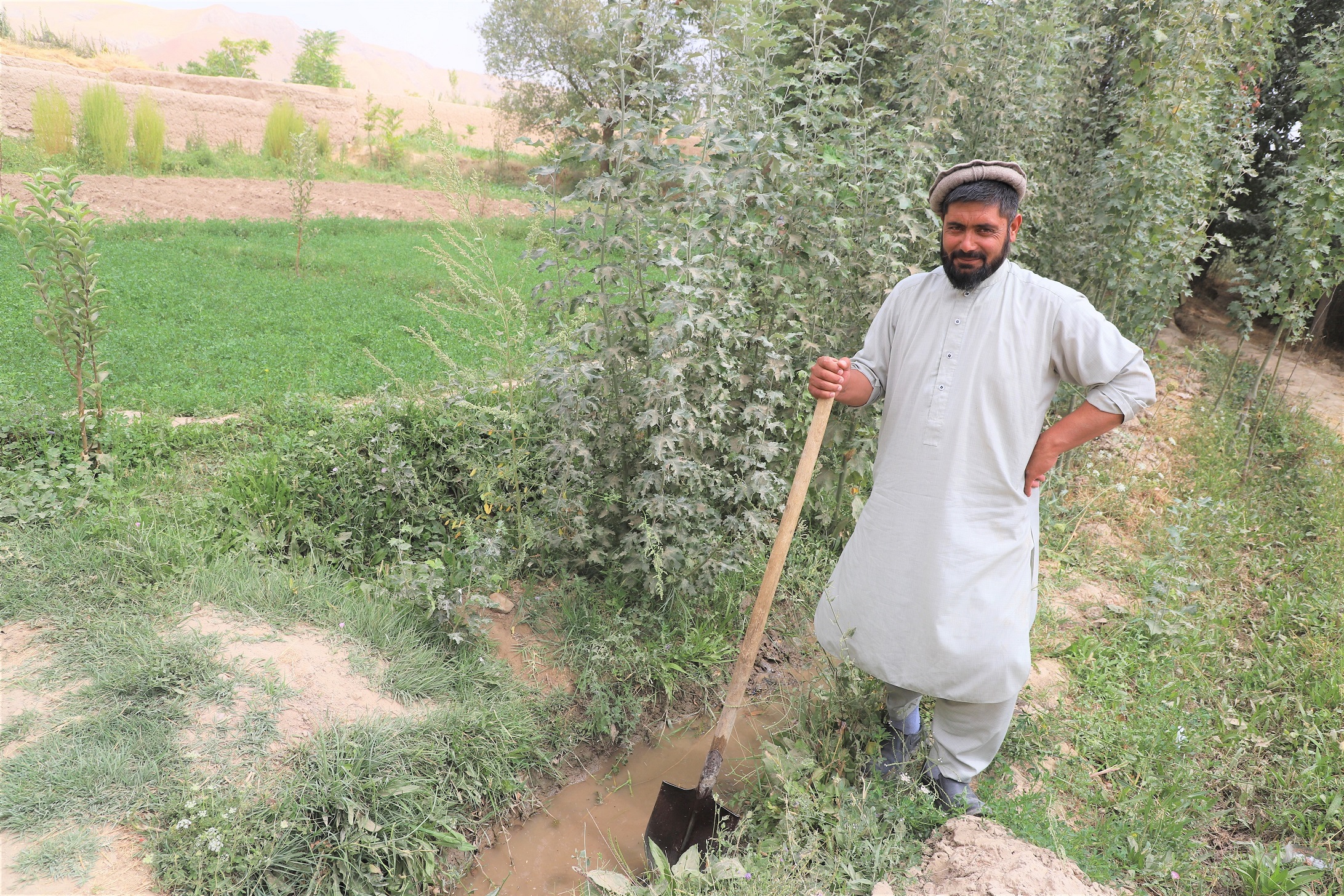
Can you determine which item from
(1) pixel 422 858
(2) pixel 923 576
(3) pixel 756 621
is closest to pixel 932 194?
(2) pixel 923 576

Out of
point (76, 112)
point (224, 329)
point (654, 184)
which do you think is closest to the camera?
point (654, 184)

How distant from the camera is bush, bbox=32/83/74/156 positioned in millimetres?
11570

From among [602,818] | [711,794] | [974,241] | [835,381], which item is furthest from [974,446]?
[602,818]

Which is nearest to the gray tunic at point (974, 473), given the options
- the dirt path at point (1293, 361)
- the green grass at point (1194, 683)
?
the green grass at point (1194, 683)

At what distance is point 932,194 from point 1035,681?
2.39 m

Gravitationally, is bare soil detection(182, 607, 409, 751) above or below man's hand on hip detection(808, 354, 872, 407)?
below

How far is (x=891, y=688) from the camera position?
114 inches

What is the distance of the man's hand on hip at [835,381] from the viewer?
8.50 ft

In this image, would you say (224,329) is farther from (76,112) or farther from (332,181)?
(76,112)

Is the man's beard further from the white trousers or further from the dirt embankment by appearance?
the dirt embankment

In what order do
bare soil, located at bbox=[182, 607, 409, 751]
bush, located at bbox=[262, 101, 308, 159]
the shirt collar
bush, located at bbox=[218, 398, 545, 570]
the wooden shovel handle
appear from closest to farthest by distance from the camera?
the shirt collar, the wooden shovel handle, bare soil, located at bbox=[182, 607, 409, 751], bush, located at bbox=[218, 398, 545, 570], bush, located at bbox=[262, 101, 308, 159]

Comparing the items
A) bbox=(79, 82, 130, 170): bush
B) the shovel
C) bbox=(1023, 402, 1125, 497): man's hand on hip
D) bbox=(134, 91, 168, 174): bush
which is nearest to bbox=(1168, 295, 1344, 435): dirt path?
bbox=(1023, 402, 1125, 497): man's hand on hip

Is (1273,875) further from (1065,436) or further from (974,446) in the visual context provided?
(974,446)

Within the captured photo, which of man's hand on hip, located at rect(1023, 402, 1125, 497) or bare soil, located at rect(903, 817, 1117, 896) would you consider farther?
man's hand on hip, located at rect(1023, 402, 1125, 497)
